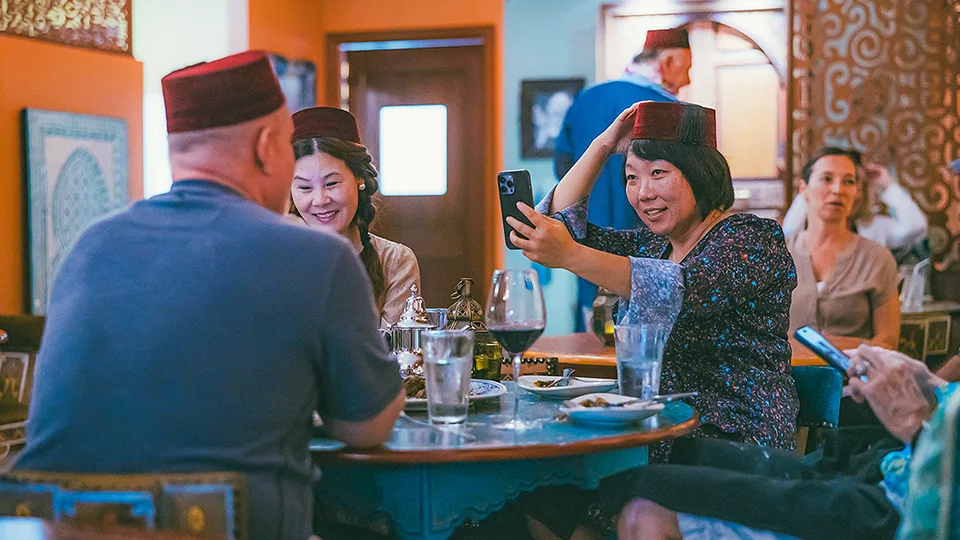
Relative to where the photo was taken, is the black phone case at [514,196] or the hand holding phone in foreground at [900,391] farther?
the black phone case at [514,196]

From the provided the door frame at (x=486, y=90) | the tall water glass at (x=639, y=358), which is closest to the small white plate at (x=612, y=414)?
the tall water glass at (x=639, y=358)

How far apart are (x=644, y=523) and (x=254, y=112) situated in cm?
107

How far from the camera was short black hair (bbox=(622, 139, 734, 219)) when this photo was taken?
7.76ft

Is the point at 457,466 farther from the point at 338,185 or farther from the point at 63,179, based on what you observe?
the point at 63,179

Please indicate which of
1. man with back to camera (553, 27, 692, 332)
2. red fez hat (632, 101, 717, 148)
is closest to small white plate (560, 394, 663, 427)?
red fez hat (632, 101, 717, 148)

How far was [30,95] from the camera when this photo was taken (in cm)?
448

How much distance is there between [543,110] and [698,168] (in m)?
4.56

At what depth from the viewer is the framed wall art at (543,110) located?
682cm

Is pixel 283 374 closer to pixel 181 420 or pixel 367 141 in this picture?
pixel 181 420

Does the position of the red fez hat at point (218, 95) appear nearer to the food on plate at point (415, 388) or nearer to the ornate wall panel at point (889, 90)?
the food on plate at point (415, 388)

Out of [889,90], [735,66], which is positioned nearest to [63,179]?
[735,66]

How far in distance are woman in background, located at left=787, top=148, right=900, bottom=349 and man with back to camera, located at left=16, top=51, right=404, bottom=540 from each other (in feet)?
9.17

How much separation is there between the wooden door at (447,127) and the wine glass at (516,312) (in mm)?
4652

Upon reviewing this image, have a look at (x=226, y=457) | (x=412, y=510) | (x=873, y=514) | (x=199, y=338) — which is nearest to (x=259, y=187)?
(x=199, y=338)
